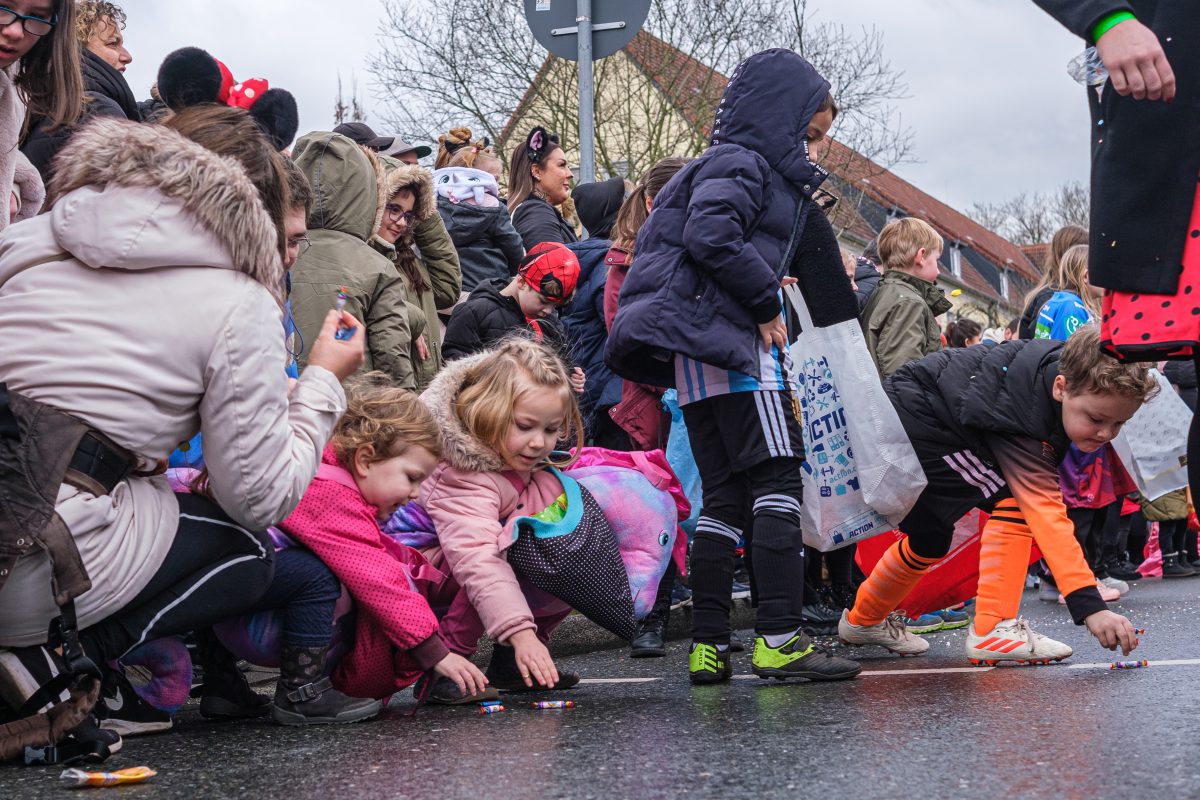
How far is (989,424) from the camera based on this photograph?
504 cm

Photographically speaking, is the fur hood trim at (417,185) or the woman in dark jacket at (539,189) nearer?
the fur hood trim at (417,185)

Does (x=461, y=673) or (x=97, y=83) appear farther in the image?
A: (x=97, y=83)

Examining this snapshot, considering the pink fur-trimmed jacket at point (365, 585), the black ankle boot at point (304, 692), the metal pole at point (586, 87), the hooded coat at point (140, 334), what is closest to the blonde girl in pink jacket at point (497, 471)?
the pink fur-trimmed jacket at point (365, 585)

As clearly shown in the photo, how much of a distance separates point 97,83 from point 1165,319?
3.58 m

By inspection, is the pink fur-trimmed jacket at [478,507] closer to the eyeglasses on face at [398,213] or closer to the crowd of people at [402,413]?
the crowd of people at [402,413]

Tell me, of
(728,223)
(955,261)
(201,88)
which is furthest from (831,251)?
(955,261)

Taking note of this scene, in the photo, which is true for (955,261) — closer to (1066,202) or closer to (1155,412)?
(1066,202)

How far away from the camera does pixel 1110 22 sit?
10.5ft

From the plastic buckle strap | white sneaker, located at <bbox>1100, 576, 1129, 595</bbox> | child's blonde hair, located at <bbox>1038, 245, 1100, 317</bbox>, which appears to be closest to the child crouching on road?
the plastic buckle strap

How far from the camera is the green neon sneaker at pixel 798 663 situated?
450cm

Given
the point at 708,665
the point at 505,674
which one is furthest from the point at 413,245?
the point at 708,665

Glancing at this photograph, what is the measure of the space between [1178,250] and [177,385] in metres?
2.19

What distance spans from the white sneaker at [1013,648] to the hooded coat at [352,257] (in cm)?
246

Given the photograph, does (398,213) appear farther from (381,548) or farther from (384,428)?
(381,548)
